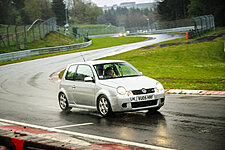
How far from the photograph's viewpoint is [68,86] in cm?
1104

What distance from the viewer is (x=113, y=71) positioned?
10164 mm

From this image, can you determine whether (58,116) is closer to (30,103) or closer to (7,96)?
(30,103)

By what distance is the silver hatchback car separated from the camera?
8961 millimetres

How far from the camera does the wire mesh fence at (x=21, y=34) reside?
1698 inches

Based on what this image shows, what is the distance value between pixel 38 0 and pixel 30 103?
126 m

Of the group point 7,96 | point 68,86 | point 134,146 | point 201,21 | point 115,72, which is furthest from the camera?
point 201,21

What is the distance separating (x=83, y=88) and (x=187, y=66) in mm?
16610

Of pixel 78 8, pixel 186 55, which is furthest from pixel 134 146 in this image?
pixel 78 8

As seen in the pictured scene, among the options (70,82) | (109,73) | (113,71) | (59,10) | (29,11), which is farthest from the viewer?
(59,10)

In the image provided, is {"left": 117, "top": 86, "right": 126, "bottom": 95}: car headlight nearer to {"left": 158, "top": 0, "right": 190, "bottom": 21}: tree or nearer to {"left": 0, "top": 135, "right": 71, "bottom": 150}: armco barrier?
{"left": 0, "top": 135, "right": 71, "bottom": 150}: armco barrier

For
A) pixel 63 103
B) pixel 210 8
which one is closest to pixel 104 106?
pixel 63 103

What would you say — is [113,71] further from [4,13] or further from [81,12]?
[81,12]

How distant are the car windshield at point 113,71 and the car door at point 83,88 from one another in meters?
0.26

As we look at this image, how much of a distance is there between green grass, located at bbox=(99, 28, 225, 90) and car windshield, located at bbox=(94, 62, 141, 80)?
5669 millimetres
